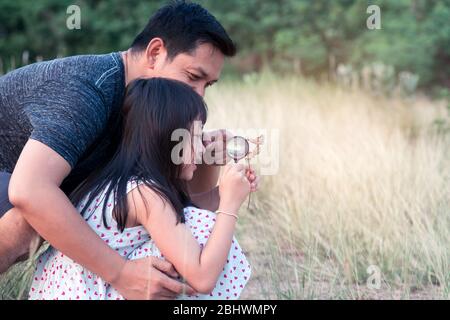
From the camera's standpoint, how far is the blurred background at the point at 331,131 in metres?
3.29

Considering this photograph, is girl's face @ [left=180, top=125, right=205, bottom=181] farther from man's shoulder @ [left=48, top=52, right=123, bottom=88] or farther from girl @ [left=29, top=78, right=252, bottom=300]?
man's shoulder @ [left=48, top=52, right=123, bottom=88]

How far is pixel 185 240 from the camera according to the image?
7.51ft

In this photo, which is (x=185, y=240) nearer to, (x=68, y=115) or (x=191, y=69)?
(x=68, y=115)

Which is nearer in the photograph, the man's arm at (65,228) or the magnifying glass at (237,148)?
the man's arm at (65,228)

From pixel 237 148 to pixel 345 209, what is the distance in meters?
1.24

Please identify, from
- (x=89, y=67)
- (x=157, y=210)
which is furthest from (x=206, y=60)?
(x=157, y=210)

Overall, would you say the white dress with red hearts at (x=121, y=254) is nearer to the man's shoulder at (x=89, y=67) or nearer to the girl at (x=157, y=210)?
the girl at (x=157, y=210)

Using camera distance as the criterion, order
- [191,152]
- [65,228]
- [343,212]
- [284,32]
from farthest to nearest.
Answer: [284,32] → [343,212] → [191,152] → [65,228]

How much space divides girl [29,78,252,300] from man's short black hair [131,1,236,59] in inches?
10.6

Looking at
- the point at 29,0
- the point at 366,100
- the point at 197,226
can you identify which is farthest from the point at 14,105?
the point at 29,0

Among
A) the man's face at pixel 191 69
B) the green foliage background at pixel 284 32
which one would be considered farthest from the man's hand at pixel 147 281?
the green foliage background at pixel 284 32

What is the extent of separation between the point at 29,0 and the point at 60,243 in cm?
898

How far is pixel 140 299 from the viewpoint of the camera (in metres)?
2.33
